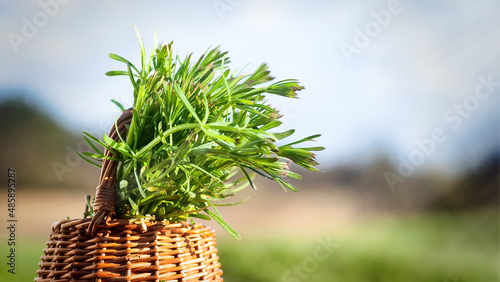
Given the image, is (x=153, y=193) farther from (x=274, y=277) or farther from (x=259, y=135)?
(x=274, y=277)

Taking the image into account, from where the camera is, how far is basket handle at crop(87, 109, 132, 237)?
20.8 inches

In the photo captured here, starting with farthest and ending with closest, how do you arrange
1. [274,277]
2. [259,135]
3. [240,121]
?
[274,277] < [240,121] < [259,135]

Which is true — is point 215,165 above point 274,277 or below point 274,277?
above

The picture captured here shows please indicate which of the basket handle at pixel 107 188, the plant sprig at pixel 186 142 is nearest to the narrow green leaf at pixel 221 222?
the plant sprig at pixel 186 142

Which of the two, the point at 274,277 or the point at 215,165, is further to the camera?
the point at 274,277

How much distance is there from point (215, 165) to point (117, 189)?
0.47 feet

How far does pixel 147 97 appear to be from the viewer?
1.95 ft

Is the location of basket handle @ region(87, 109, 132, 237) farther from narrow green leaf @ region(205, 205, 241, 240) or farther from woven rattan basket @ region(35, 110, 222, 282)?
narrow green leaf @ region(205, 205, 241, 240)

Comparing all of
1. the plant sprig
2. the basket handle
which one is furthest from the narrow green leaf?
the basket handle

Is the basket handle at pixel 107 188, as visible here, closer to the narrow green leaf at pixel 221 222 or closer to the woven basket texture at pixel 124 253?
the woven basket texture at pixel 124 253

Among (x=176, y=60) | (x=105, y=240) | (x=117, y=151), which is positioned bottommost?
(x=105, y=240)

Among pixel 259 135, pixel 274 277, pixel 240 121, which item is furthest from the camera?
pixel 274 277

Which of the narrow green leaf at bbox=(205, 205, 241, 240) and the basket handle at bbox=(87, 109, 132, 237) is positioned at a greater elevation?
the basket handle at bbox=(87, 109, 132, 237)

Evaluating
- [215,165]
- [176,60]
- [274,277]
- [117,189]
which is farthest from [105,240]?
[274,277]
